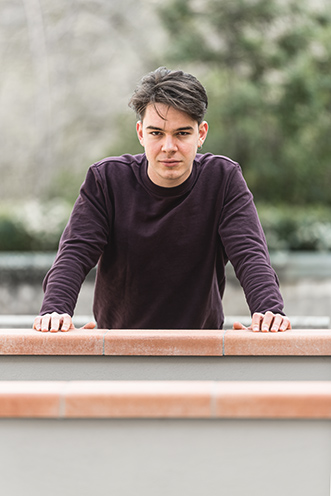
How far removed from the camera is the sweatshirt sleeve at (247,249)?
95.5 inches

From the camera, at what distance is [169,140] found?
248cm

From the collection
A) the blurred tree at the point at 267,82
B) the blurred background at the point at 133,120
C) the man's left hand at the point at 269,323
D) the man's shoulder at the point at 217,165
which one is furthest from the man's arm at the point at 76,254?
the blurred tree at the point at 267,82

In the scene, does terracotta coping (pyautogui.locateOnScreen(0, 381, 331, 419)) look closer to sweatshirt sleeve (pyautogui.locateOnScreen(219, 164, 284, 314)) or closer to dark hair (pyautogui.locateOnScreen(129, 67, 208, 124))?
sweatshirt sleeve (pyautogui.locateOnScreen(219, 164, 284, 314))

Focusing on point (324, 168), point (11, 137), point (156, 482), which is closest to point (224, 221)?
point (156, 482)

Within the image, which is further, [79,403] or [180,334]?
[180,334]

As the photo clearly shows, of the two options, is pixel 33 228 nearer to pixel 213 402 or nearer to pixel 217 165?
pixel 217 165

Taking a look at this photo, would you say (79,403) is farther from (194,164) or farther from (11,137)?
(11,137)

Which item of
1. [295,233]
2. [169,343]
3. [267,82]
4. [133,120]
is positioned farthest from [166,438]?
[133,120]

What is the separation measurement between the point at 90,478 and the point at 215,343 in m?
0.77

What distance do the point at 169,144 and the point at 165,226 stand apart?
13.2 inches

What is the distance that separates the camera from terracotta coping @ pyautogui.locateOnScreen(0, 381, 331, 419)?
1.36 m

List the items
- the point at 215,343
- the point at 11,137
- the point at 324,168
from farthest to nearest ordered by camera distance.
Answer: the point at 11,137
the point at 324,168
the point at 215,343

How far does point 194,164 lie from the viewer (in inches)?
110

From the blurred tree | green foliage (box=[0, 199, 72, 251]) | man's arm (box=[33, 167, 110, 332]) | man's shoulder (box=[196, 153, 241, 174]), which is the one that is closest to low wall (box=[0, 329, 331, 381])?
man's arm (box=[33, 167, 110, 332])
